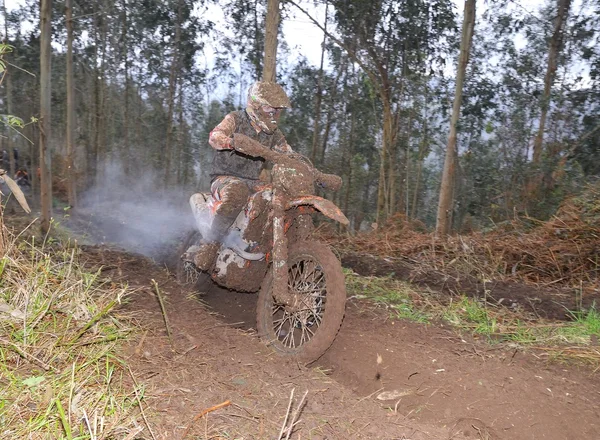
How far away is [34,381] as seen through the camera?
7.89 feet

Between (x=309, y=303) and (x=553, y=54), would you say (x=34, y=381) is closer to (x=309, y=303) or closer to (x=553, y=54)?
(x=309, y=303)

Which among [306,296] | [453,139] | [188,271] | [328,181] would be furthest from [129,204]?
[306,296]

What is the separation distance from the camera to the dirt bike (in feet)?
12.5

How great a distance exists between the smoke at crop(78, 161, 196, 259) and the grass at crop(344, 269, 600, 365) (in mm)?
5311

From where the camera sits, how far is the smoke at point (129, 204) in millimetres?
13805

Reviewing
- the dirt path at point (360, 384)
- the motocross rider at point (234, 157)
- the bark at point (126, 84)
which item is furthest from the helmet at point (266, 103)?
the bark at point (126, 84)

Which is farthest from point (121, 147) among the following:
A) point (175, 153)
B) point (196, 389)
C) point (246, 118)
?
point (196, 389)

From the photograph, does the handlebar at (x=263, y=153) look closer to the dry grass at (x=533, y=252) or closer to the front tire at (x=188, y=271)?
the front tire at (x=188, y=271)

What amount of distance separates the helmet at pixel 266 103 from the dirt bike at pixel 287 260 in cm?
61

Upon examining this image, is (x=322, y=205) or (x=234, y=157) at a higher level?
(x=234, y=157)

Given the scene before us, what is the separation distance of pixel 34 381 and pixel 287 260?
6.96 feet

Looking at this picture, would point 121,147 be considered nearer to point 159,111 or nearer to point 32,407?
point 159,111

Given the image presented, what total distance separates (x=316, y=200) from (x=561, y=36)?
754 inches

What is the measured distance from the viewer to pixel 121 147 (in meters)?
35.2
